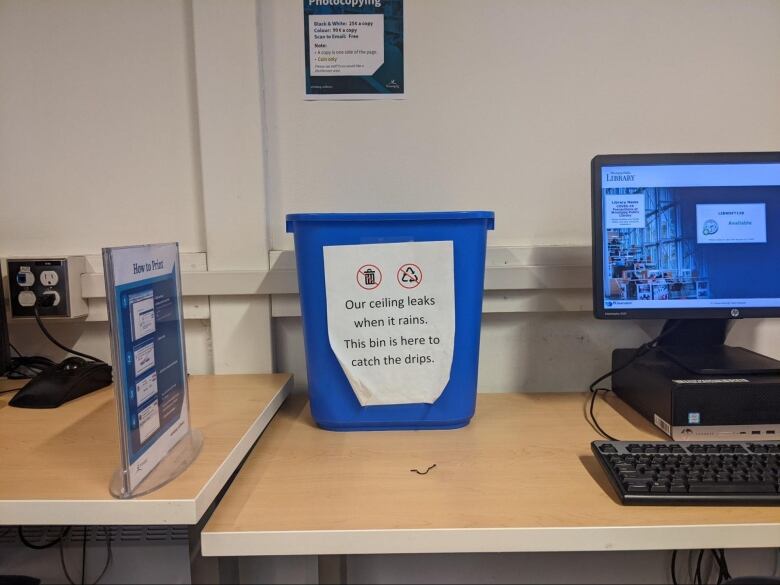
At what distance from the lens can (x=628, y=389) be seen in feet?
3.44

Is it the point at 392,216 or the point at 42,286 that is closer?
the point at 392,216

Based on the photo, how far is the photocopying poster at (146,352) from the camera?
59 cm

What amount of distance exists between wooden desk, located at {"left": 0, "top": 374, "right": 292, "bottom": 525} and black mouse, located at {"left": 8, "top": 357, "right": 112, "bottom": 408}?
0.02 m

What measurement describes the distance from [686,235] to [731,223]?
84mm

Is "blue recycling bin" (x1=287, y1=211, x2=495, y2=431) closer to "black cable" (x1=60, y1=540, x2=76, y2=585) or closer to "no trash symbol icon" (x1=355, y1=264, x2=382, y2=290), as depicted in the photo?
"no trash symbol icon" (x1=355, y1=264, x2=382, y2=290)

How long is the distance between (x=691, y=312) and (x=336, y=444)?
699 millimetres

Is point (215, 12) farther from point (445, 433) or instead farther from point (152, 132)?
point (445, 433)

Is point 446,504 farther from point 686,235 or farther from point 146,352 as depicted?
point 686,235

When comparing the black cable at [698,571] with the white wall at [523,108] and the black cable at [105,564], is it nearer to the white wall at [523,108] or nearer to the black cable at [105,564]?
the white wall at [523,108]

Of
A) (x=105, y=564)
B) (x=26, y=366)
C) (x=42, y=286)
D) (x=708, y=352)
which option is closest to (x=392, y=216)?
(x=708, y=352)

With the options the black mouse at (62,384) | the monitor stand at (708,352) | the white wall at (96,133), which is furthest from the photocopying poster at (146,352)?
the monitor stand at (708,352)

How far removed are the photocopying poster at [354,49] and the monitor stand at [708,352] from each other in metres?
0.79

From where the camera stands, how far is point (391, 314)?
0.90 meters

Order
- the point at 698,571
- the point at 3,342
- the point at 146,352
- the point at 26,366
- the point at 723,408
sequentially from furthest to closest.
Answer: the point at 698,571, the point at 26,366, the point at 3,342, the point at 723,408, the point at 146,352
